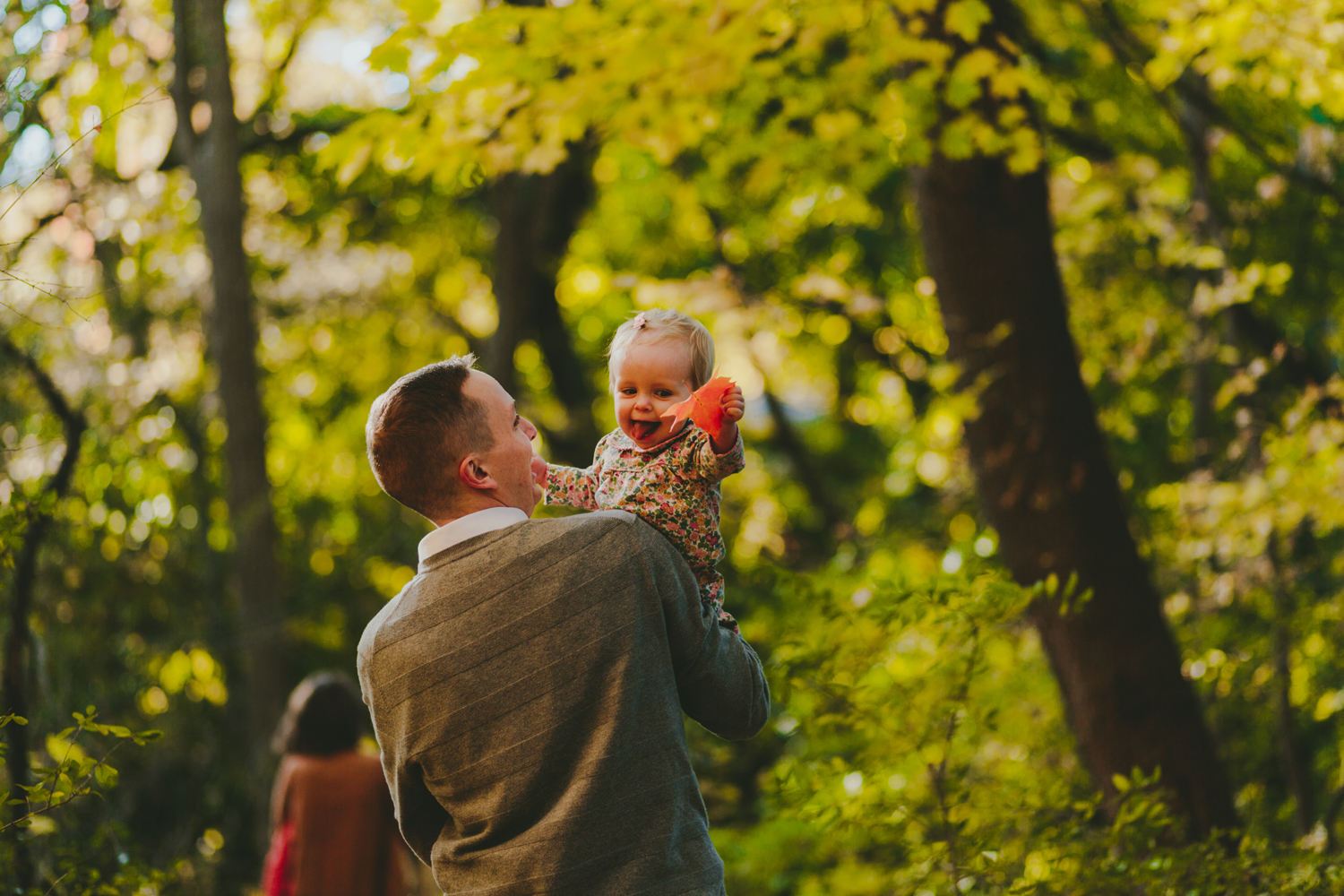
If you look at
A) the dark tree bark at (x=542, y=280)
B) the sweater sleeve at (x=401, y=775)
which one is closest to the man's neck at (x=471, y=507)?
the sweater sleeve at (x=401, y=775)

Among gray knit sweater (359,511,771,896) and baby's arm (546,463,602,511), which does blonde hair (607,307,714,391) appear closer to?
baby's arm (546,463,602,511)

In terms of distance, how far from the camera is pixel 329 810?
12.9 feet

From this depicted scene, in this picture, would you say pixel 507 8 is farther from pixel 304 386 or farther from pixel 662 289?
pixel 304 386

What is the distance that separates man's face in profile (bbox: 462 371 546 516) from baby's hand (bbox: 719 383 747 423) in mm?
331

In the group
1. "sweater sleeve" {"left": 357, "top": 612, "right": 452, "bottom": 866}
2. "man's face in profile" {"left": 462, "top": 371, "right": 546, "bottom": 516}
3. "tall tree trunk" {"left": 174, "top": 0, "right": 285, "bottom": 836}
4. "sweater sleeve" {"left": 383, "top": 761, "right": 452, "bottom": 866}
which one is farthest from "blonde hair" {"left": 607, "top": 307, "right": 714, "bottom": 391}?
"tall tree trunk" {"left": 174, "top": 0, "right": 285, "bottom": 836}

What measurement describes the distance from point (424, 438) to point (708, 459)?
18.2 inches

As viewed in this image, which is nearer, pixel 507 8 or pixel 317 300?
pixel 507 8

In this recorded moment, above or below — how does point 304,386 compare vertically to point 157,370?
below

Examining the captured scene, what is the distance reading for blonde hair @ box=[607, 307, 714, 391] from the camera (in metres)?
1.89

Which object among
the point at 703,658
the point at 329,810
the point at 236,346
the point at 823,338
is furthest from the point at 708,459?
the point at 823,338

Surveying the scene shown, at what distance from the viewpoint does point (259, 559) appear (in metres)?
6.72

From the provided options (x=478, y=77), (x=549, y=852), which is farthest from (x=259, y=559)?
(x=549, y=852)

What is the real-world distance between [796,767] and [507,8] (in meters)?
2.52

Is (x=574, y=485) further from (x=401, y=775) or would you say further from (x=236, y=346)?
(x=236, y=346)
